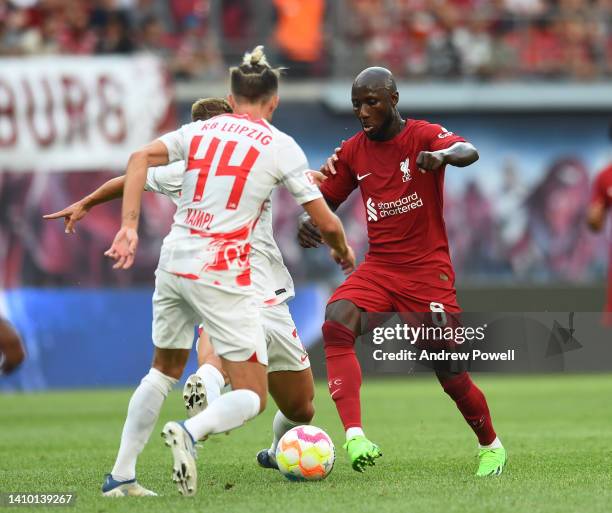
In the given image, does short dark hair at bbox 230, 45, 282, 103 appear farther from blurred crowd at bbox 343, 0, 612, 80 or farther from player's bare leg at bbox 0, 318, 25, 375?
blurred crowd at bbox 343, 0, 612, 80

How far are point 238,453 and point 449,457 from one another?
1.56 m

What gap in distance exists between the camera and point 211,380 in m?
7.70

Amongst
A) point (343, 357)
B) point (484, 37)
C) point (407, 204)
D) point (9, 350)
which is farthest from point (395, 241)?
point (484, 37)

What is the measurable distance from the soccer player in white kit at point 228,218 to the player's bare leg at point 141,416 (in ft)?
0.04

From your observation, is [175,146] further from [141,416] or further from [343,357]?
[343,357]

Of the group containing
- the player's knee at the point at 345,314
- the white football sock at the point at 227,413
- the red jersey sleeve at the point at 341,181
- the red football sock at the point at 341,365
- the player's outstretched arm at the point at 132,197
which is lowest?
the red football sock at the point at 341,365

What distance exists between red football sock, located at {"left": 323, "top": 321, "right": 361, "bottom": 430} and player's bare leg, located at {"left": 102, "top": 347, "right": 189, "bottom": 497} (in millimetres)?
1102

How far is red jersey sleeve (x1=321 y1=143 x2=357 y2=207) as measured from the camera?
8008mm

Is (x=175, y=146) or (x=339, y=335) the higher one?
(x=175, y=146)

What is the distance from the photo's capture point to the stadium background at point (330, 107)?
808 inches

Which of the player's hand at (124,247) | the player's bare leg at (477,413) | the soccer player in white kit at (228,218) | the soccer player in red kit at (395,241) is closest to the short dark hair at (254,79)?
the soccer player in white kit at (228,218)

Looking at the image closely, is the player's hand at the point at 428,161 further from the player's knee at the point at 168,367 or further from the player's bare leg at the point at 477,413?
the player's knee at the point at 168,367

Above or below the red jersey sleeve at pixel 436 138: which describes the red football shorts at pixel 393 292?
below

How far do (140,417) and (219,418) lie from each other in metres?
0.55
